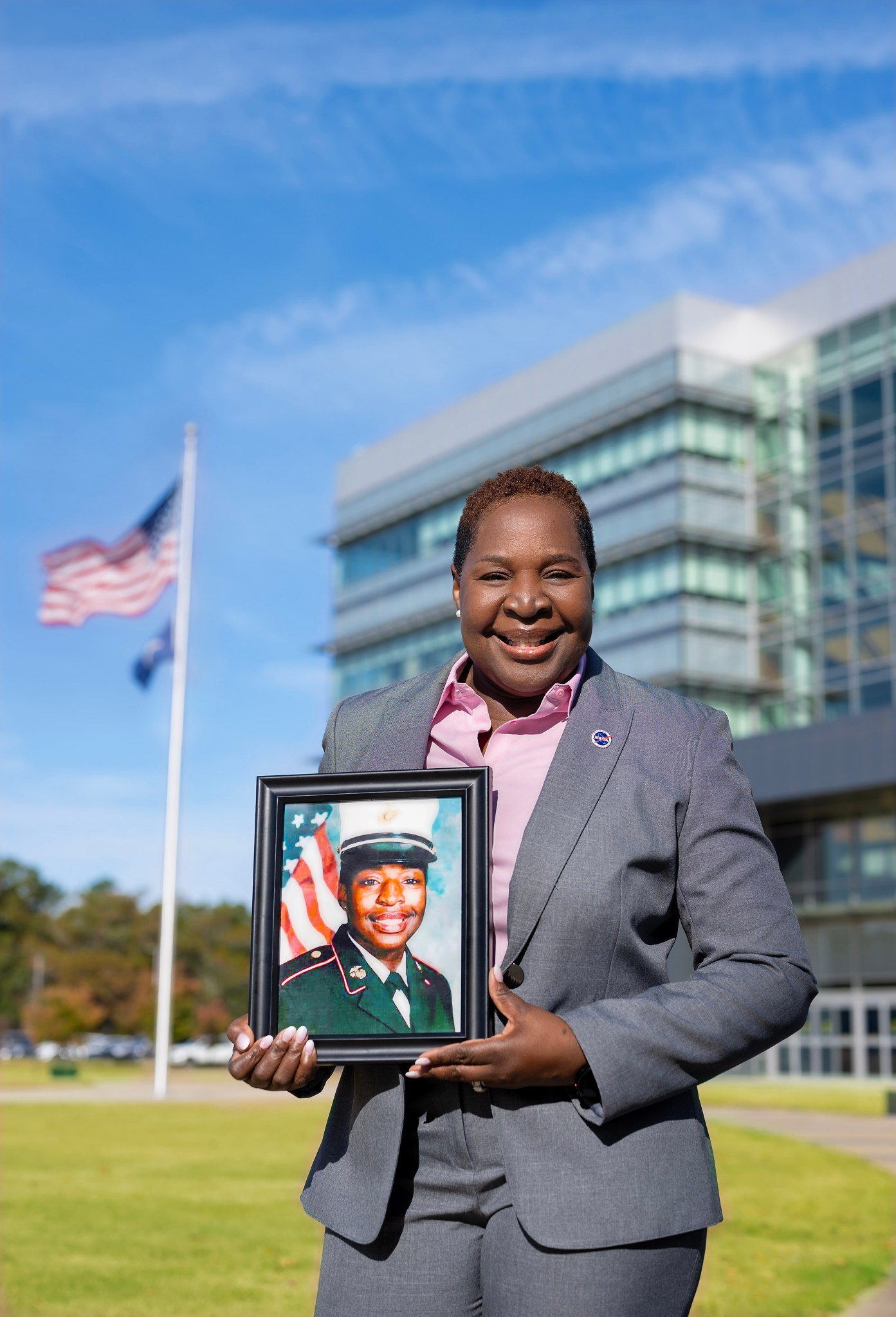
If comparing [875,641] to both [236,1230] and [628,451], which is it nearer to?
[628,451]

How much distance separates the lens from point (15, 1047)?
82250 mm

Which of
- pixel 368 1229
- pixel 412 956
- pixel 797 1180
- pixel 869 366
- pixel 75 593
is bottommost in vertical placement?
pixel 797 1180

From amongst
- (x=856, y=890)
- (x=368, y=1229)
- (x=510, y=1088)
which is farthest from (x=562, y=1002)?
(x=856, y=890)

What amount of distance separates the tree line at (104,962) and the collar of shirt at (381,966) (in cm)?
6089

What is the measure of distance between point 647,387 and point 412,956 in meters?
46.7

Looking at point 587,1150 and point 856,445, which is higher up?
point 856,445

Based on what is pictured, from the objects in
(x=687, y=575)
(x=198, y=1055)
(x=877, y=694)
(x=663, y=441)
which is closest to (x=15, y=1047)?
(x=198, y=1055)

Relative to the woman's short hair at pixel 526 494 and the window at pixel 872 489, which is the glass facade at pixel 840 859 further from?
the woman's short hair at pixel 526 494

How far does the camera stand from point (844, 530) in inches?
1672

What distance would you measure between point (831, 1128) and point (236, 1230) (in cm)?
1251

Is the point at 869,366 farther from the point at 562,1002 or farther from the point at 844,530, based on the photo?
the point at 562,1002

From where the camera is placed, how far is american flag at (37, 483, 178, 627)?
72.4 feet

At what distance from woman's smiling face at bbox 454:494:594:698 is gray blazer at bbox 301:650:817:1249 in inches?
4.6

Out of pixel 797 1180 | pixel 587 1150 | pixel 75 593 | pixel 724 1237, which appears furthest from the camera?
pixel 75 593
